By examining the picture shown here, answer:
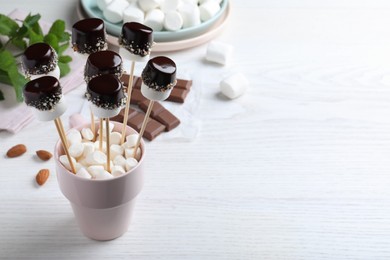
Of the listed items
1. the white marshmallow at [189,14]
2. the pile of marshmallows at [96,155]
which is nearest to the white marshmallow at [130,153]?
the pile of marshmallows at [96,155]

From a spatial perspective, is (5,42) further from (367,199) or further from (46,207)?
(367,199)

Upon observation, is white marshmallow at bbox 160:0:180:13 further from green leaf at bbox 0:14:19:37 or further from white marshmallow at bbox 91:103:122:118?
white marshmallow at bbox 91:103:122:118

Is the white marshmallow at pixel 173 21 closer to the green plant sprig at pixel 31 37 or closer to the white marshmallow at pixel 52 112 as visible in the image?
the green plant sprig at pixel 31 37

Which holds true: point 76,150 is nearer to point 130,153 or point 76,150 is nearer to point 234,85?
point 130,153

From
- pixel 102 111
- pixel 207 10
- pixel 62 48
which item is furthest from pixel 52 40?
pixel 102 111

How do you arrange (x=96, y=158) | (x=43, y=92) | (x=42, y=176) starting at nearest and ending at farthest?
(x=43, y=92), (x=96, y=158), (x=42, y=176)
